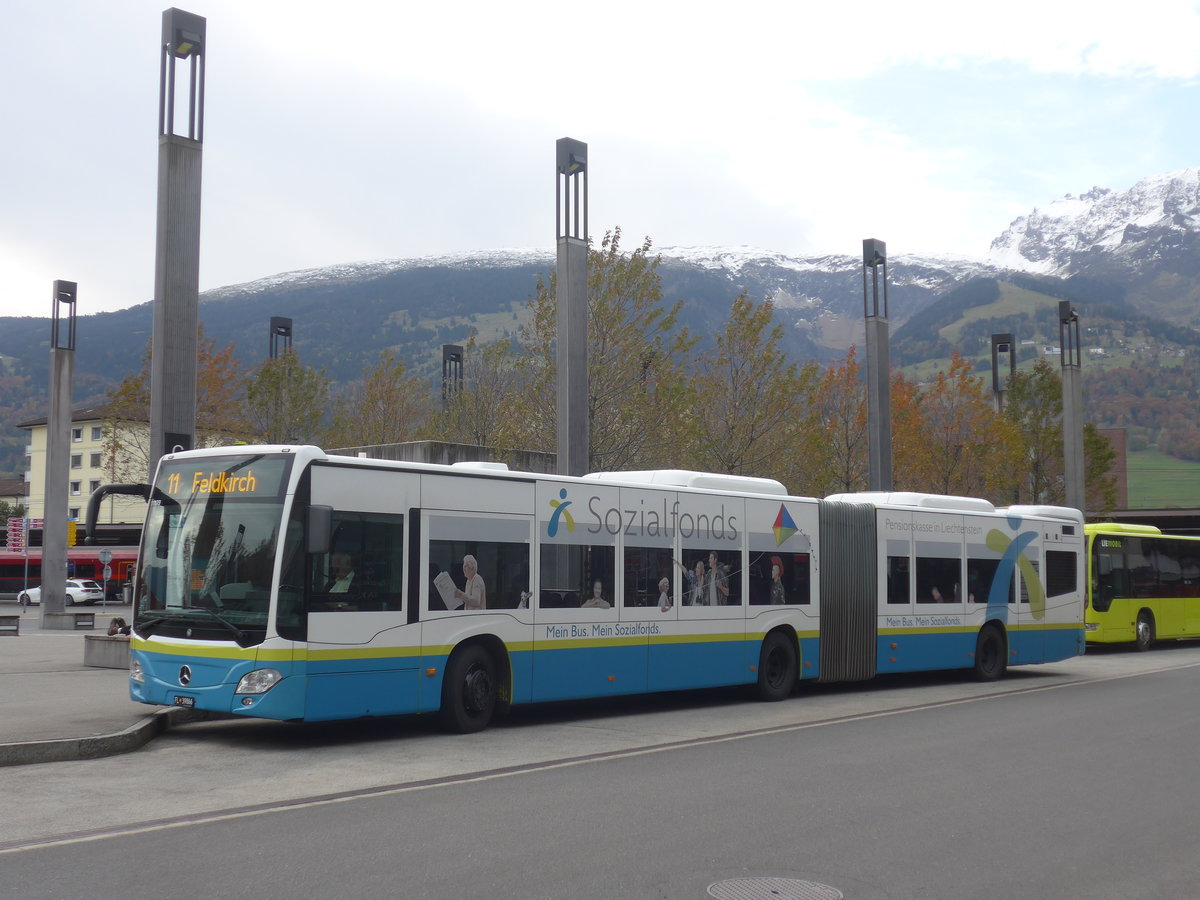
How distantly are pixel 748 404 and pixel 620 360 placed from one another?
632 centimetres

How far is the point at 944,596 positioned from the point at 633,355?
10.9 m

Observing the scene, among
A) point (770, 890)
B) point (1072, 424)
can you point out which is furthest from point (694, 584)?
point (1072, 424)

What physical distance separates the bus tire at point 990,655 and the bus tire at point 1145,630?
36.7ft

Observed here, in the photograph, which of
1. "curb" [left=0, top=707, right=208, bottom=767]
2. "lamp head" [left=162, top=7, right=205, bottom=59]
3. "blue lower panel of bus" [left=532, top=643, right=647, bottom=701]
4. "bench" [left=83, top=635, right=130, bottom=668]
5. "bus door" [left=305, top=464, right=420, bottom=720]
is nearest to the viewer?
"curb" [left=0, top=707, right=208, bottom=767]

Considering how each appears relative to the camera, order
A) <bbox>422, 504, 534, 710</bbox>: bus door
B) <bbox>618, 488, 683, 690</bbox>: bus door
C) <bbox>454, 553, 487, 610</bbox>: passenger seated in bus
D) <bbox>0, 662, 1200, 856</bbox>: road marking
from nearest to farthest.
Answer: <bbox>0, 662, 1200, 856</bbox>: road marking < <bbox>422, 504, 534, 710</bbox>: bus door < <bbox>454, 553, 487, 610</bbox>: passenger seated in bus < <bbox>618, 488, 683, 690</bbox>: bus door

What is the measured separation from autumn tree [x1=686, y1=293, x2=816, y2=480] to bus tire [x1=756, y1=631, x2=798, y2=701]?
15.9m

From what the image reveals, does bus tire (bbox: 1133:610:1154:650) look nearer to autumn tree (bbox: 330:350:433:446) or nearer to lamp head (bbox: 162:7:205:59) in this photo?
lamp head (bbox: 162:7:205:59)

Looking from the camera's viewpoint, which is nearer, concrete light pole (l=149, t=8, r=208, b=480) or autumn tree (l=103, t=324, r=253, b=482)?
concrete light pole (l=149, t=8, r=208, b=480)

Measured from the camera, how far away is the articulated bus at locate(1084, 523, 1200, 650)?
98.0 ft

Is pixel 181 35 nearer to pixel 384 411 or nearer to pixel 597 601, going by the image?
pixel 597 601

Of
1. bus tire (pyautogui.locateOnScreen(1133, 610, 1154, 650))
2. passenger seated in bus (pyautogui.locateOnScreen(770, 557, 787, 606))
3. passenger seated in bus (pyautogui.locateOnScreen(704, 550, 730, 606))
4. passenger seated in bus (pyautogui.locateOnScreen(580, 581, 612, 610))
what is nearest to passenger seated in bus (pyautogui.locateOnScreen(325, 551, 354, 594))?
passenger seated in bus (pyautogui.locateOnScreen(580, 581, 612, 610))

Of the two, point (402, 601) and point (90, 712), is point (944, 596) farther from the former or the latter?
point (90, 712)

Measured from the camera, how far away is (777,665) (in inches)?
Answer: 696

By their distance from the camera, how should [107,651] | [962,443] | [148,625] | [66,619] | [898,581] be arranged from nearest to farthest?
[148,625]
[898,581]
[107,651]
[66,619]
[962,443]
